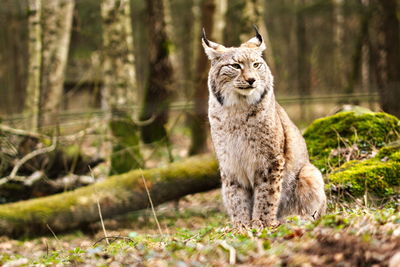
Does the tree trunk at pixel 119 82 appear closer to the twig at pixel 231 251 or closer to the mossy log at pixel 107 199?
the mossy log at pixel 107 199

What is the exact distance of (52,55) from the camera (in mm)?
11352

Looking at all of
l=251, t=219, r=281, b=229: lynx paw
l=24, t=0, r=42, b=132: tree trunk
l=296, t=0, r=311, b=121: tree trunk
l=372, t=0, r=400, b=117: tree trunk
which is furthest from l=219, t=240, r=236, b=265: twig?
l=296, t=0, r=311, b=121: tree trunk

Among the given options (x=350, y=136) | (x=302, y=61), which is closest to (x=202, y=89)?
(x=350, y=136)

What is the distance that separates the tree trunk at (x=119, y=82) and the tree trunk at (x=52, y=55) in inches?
60.8

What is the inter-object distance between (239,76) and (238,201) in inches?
57.0

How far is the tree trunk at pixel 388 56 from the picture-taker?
10.9 meters

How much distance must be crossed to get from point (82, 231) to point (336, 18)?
19.5 meters

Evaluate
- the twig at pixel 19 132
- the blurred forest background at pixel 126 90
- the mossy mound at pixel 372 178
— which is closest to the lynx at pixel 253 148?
the mossy mound at pixel 372 178

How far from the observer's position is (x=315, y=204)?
552 centimetres

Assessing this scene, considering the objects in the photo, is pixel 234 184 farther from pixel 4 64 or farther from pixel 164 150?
pixel 4 64

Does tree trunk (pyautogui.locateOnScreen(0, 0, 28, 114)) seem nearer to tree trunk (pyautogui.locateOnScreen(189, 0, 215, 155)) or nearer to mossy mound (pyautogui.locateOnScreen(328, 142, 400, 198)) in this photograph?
tree trunk (pyautogui.locateOnScreen(189, 0, 215, 155))

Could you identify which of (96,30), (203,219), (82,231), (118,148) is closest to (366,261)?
(203,219)

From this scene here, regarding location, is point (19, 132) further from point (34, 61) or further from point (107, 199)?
point (34, 61)

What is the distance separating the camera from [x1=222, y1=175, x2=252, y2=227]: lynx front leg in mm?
5579
